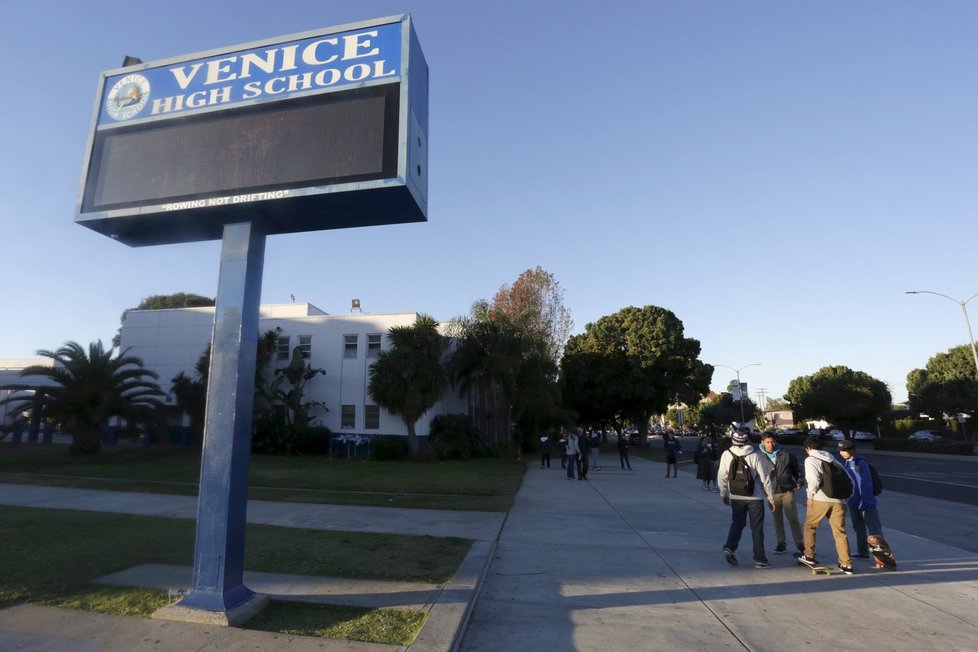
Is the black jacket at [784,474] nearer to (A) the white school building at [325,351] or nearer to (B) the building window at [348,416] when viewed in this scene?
(A) the white school building at [325,351]

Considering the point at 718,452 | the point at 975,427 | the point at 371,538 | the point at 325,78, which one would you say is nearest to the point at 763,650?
the point at 371,538

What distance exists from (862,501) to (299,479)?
14.1 meters

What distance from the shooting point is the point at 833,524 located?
6.68 meters

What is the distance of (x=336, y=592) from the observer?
17.7ft

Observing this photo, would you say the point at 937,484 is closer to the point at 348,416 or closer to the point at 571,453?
the point at 571,453

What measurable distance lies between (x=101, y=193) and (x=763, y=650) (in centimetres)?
783

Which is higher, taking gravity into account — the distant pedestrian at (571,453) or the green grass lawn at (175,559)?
the distant pedestrian at (571,453)

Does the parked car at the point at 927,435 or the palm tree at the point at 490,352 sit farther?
the parked car at the point at 927,435

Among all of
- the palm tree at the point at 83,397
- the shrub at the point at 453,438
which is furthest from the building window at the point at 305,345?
the palm tree at the point at 83,397

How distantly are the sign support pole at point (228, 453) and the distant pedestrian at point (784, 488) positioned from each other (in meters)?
6.45

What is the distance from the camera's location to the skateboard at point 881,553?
6.76 meters

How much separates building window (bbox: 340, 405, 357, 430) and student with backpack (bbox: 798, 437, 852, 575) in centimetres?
2410

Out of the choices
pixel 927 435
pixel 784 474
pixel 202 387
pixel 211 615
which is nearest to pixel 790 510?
pixel 784 474

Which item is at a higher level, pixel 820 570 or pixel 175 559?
pixel 175 559
